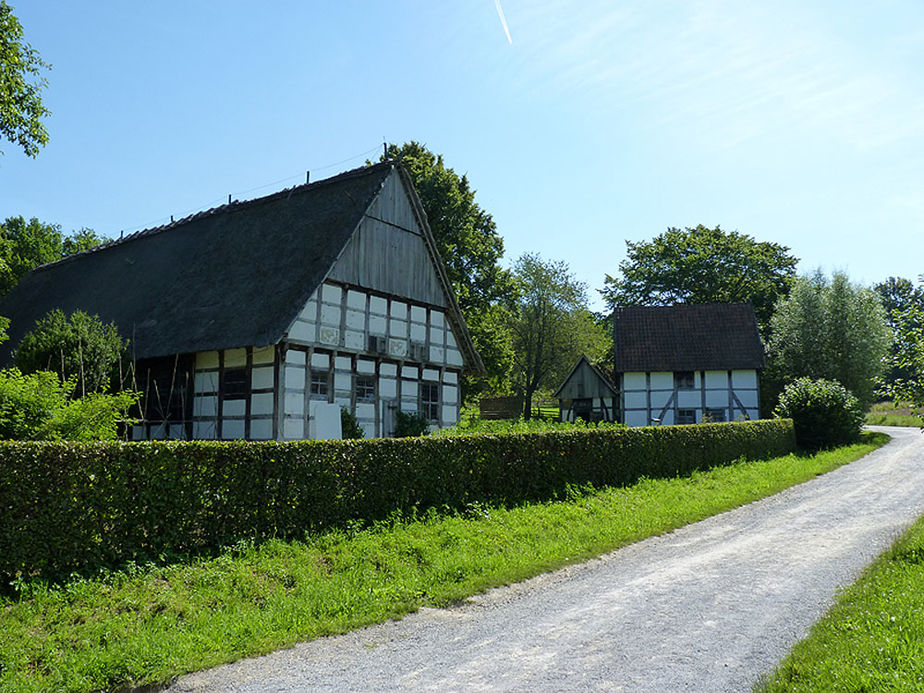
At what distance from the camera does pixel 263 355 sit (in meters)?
19.4

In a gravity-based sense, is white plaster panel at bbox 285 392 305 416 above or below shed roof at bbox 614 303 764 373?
below

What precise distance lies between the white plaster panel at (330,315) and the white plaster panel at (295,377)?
158 centimetres

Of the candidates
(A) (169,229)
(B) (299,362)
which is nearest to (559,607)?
(B) (299,362)

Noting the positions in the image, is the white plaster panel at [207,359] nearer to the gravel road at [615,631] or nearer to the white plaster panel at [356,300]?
the white plaster panel at [356,300]

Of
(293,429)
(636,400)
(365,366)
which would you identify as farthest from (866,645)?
(636,400)

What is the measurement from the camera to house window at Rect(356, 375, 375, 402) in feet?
70.3

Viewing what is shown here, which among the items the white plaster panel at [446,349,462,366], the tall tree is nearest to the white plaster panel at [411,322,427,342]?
the white plaster panel at [446,349,462,366]

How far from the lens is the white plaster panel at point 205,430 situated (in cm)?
2014

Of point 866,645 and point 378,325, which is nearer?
point 866,645

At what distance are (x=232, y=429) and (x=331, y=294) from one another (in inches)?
185

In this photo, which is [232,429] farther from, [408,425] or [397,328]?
[397,328]

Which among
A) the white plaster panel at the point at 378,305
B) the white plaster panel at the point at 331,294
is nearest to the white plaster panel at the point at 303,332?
the white plaster panel at the point at 331,294

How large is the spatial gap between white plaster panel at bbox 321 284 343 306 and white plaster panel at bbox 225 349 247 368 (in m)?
2.69

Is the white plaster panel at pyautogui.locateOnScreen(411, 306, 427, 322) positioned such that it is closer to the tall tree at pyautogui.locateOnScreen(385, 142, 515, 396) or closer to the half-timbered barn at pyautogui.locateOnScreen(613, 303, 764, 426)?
the tall tree at pyautogui.locateOnScreen(385, 142, 515, 396)
